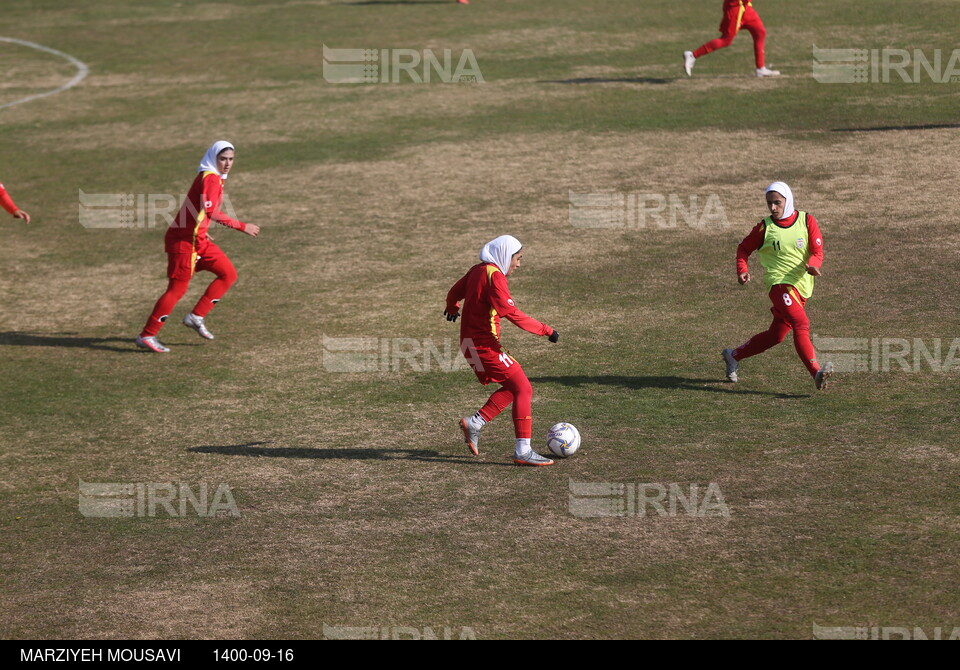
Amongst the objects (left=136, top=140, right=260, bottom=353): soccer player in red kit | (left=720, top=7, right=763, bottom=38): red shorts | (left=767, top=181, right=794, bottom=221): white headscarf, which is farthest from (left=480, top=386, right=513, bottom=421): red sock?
(left=720, top=7, right=763, bottom=38): red shorts

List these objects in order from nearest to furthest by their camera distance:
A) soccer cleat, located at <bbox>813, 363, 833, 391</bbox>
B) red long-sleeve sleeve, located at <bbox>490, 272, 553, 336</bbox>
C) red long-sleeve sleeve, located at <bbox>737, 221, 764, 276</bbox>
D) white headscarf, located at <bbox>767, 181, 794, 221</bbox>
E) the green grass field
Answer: the green grass field
red long-sleeve sleeve, located at <bbox>490, 272, 553, 336</bbox>
soccer cleat, located at <bbox>813, 363, 833, 391</bbox>
white headscarf, located at <bbox>767, 181, 794, 221</bbox>
red long-sleeve sleeve, located at <bbox>737, 221, 764, 276</bbox>

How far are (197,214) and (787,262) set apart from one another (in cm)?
761

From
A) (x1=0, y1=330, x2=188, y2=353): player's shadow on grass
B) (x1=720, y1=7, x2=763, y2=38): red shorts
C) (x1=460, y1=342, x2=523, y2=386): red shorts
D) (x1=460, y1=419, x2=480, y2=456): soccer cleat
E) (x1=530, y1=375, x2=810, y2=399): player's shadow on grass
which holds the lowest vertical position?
(x1=0, y1=330, x2=188, y2=353): player's shadow on grass

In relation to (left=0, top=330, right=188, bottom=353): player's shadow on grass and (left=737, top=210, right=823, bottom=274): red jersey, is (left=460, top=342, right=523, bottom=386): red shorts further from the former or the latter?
(left=0, top=330, right=188, bottom=353): player's shadow on grass

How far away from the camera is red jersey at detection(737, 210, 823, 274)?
44.2 feet

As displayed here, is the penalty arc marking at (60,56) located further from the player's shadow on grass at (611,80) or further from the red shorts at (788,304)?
the red shorts at (788,304)

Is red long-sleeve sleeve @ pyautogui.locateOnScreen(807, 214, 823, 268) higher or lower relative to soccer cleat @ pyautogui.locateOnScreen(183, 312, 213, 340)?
higher

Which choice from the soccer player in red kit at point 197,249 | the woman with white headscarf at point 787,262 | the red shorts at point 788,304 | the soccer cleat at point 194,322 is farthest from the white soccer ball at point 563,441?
the soccer cleat at point 194,322

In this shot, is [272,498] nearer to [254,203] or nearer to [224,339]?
[224,339]

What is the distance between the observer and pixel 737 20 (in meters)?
26.1

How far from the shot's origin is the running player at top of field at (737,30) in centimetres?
2600

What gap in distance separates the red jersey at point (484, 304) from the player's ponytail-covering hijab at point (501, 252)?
0.06 metres

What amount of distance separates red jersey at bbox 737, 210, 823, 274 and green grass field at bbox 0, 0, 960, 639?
144 centimetres
